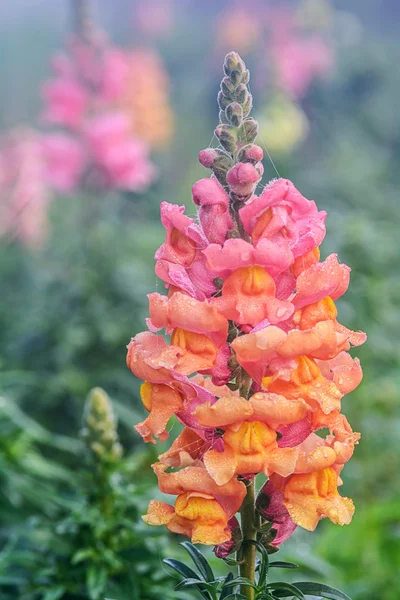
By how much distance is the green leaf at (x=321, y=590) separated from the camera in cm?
123

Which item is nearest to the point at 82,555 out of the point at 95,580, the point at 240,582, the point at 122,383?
the point at 95,580

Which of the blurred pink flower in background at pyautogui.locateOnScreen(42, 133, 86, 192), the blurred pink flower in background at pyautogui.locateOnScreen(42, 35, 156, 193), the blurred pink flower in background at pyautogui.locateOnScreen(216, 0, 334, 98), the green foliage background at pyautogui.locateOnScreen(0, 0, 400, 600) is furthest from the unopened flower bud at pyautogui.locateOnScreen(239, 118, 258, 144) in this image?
the blurred pink flower in background at pyautogui.locateOnScreen(216, 0, 334, 98)

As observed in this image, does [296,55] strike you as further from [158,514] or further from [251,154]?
[158,514]

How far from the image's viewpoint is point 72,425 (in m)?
3.44

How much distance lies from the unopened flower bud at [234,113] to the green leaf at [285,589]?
2.34 feet

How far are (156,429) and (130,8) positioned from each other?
9583mm

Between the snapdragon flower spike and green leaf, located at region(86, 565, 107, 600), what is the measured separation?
510 millimetres

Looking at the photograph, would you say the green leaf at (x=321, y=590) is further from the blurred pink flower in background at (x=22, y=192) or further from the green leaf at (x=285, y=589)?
the blurred pink flower in background at (x=22, y=192)

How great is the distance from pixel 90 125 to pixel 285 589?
292cm

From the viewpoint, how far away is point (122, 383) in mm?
3391

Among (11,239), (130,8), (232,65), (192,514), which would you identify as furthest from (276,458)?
(130,8)

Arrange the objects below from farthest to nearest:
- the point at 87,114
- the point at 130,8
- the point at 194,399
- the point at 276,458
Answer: the point at 130,8
the point at 87,114
the point at 194,399
the point at 276,458

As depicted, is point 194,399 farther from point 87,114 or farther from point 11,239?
point 11,239

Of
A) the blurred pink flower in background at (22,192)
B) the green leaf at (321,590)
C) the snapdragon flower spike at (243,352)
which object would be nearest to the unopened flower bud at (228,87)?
the snapdragon flower spike at (243,352)
